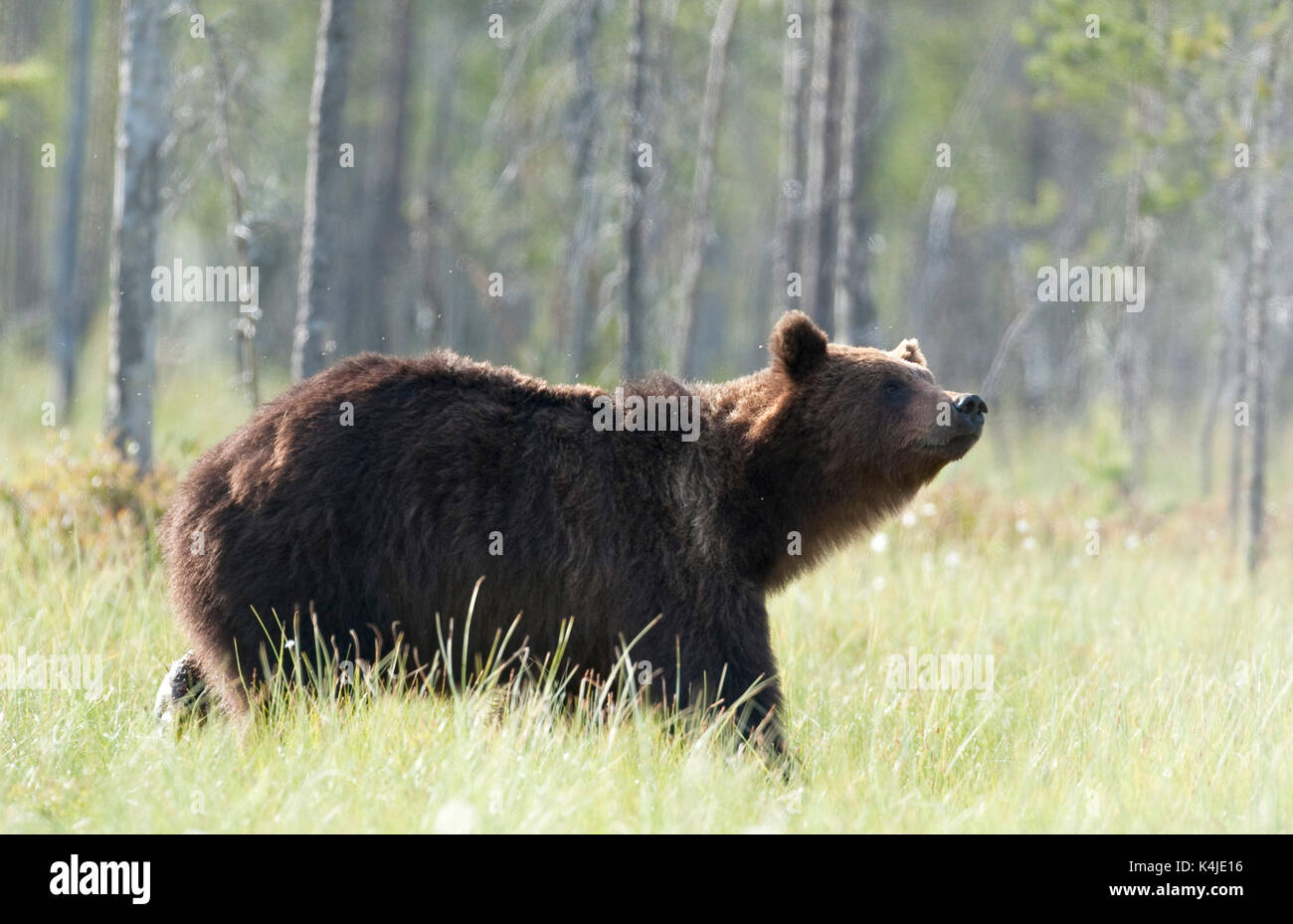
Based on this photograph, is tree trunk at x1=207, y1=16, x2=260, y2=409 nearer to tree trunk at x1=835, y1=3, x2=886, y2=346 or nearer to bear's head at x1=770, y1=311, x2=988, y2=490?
bear's head at x1=770, y1=311, x2=988, y2=490

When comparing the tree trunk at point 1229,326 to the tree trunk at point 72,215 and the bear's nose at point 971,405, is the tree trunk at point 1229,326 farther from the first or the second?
the tree trunk at point 72,215

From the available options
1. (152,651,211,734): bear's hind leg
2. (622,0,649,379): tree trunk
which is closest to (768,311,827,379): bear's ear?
(152,651,211,734): bear's hind leg

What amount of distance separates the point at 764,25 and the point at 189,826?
22.2 m

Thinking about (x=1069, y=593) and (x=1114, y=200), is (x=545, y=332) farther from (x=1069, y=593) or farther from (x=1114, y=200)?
(x=1069, y=593)

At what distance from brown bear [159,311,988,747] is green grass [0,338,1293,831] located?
0.94 ft

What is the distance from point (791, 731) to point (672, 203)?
13046 millimetres

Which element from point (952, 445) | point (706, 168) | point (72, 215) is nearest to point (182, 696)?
point (952, 445)

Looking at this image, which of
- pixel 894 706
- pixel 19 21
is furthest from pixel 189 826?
pixel 19 21

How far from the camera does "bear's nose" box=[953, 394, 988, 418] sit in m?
5.03

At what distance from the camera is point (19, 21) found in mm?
24047

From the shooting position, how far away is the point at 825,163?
1276 centimetres

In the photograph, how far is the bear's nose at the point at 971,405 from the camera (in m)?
5.03

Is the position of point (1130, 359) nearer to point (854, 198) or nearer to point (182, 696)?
point (854, 198)

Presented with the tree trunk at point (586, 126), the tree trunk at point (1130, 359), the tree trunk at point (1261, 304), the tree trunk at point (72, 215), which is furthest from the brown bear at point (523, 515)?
the tree trunk at point (72, 215)
